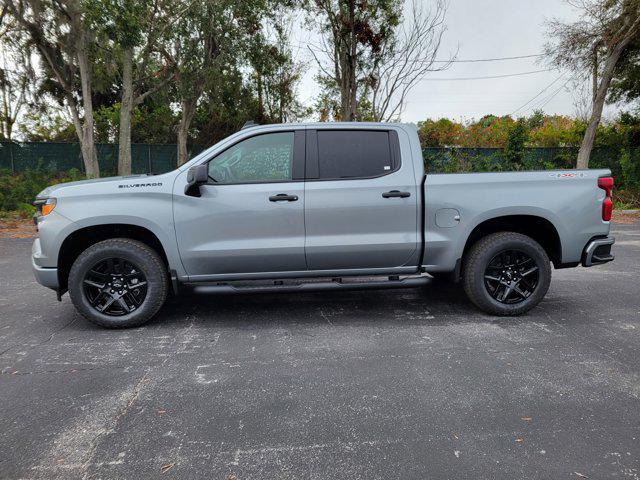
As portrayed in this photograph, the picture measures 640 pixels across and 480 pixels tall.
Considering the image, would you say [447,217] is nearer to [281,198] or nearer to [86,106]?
[281,198]

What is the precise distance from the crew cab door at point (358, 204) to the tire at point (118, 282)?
60.4 inches

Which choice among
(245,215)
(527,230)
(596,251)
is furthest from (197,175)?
(596,251)

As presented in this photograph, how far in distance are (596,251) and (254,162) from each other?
356 cm

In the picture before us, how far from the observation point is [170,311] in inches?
198

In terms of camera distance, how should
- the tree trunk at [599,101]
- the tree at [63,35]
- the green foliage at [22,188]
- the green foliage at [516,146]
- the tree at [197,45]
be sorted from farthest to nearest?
the green foliage at [516,146], the tree trunk at [599,101], the tree at [197,45], the green foliage at [22,188], the tree at [63,35]

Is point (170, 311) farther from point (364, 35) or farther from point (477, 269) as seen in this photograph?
point (364, 35)

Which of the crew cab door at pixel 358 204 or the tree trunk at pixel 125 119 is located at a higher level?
the tree trunk at pixel 125 119

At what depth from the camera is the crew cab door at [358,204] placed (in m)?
4.39

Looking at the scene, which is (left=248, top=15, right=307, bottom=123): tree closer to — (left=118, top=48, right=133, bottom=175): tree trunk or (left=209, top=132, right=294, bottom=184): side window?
(left=118, top=48, right=133, bottom=175): tree trunk

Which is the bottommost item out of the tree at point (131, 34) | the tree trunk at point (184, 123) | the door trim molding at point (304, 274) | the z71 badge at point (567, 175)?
the door trim molding at point (304, 274)

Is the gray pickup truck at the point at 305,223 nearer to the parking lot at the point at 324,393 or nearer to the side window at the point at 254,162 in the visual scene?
the side window at the point at 254,162

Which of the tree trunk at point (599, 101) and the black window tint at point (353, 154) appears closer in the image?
the black window tint at point (353, 154)

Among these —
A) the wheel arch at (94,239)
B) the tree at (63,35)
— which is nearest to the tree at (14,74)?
the tree at (63,35)

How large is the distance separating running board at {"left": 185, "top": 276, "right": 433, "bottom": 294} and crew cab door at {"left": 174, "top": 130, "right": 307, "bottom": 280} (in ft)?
0.43
